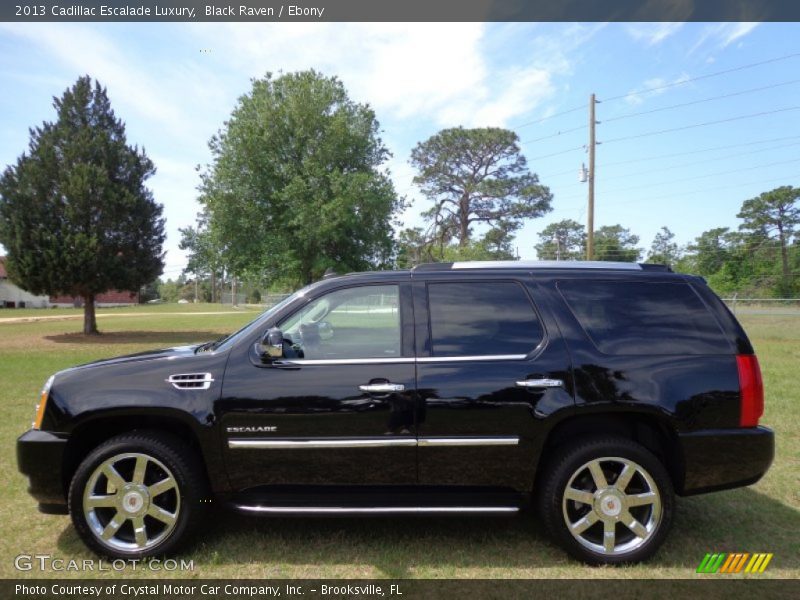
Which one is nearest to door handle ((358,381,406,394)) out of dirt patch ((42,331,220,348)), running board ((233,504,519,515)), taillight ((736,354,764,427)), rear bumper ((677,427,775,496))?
running board ((233,504,519,515))

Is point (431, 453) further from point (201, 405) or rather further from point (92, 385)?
point (92, 385)

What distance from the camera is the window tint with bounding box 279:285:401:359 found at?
11.4 feet

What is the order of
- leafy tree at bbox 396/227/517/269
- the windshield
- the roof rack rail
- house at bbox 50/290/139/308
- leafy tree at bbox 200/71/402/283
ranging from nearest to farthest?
the windshield → the roof rack rail → leafy tree at bbox 200/71/402/283 → leafy tree at bbox 396/227/517/269 → house at bbox 50/290/139/308

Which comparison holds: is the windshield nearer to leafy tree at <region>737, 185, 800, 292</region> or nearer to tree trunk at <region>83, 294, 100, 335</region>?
tree trunk at <region>83, 294, 100, 335</region>

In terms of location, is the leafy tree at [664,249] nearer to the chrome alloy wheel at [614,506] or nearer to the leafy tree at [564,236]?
the leafy tree at [564,236]

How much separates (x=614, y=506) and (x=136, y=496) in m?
2.99

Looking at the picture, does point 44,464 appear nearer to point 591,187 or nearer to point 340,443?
point 340,443

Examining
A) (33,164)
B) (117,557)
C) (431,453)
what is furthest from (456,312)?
(33,164)

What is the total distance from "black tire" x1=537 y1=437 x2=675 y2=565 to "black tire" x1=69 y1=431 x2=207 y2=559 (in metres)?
2.24

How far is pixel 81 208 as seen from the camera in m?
21.5

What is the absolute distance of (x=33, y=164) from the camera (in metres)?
21.5

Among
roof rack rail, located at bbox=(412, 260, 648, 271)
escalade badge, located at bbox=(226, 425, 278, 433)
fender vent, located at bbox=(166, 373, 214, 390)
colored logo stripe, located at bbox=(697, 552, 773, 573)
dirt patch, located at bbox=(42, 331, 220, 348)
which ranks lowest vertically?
colored logo stripe, located at bbox=(697, 552, 773, 573)

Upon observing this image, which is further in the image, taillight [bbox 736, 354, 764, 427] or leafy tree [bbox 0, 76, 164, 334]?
leafy tree [bbox 0, 76, 164, 334]

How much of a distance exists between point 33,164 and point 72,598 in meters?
23.8
